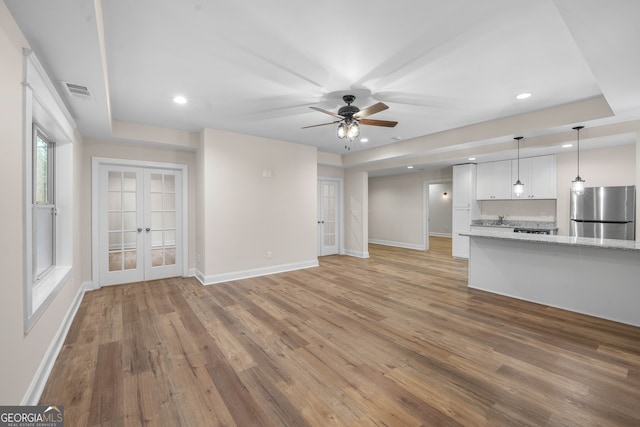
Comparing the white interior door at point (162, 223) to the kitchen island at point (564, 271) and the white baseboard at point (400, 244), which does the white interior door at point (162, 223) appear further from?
the white baseboard at point (400, 244)

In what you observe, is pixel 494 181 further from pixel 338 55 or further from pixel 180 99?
pixel 180 99

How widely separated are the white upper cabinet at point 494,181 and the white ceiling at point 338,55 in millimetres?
2509

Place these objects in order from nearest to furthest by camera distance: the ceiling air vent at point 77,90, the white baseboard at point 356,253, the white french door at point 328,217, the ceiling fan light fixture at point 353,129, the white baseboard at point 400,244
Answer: the ceiling air vent at point 77,90 → the ceiling fan light fixture at point 353,129 → the white baseboard at point 356,253 → the white french door at point 328,217 → the white baseboard at point 400,244

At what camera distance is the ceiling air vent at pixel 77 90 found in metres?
2.62

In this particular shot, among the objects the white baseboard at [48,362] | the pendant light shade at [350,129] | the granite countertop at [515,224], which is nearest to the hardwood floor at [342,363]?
the white baseboard at [48,362]

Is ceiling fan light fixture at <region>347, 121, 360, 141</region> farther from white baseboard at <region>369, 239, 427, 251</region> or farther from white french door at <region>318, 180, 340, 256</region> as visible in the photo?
white baseboard at <region>369, 239, 427, 251</region>

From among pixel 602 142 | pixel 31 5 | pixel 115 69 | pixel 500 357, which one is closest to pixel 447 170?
pixel 602 142

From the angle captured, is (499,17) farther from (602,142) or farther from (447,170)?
(447,170)

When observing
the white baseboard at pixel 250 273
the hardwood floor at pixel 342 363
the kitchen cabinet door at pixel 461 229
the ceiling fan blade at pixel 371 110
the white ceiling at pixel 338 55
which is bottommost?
the hardwood floor at pixel 342 363

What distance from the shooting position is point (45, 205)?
2975mm

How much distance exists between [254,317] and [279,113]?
2.82 m

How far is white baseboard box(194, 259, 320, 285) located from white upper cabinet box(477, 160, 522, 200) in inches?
173

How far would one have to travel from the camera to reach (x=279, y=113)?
411 cm

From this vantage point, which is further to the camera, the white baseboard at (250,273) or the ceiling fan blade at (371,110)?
the white baseboard at (250,273)
